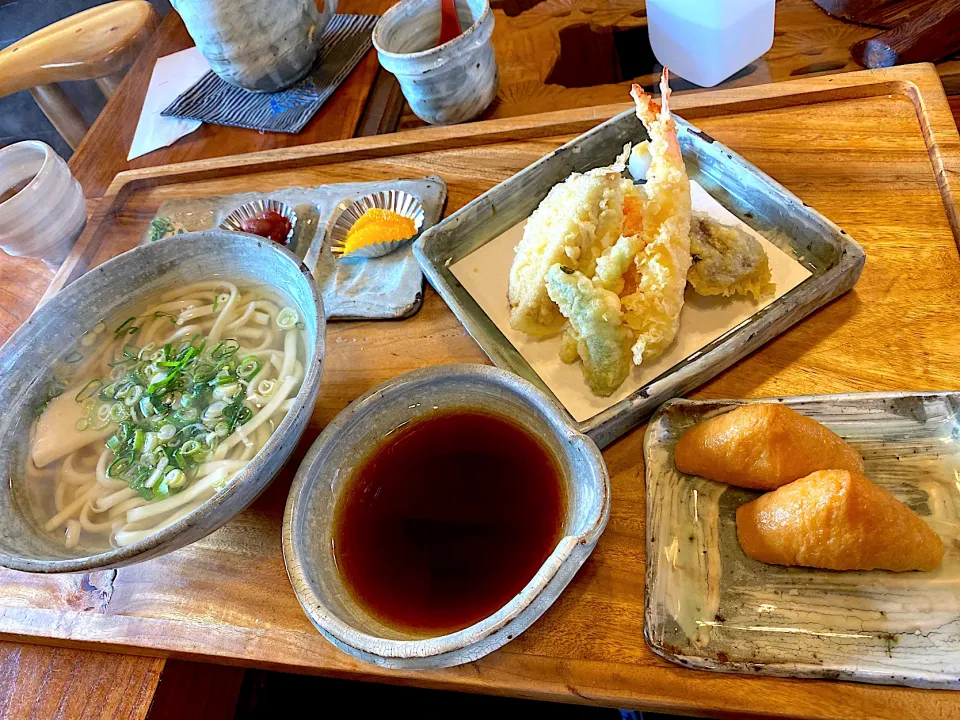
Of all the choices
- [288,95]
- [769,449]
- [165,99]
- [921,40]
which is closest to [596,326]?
[769,449]

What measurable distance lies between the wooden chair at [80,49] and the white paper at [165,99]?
15 cm

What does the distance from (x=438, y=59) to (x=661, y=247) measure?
36.4 inches

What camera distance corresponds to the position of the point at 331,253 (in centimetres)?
168

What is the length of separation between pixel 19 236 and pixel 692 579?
1.96m

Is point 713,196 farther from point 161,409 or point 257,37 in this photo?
point 257,37

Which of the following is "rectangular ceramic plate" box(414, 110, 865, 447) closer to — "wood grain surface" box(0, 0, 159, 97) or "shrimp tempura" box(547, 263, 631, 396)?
"shrimp tempura" box(547, 263, 631, 396)

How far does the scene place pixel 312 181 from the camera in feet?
6.23

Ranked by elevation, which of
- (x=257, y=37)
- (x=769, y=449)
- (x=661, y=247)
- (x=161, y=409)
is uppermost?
(x=257, y=37)

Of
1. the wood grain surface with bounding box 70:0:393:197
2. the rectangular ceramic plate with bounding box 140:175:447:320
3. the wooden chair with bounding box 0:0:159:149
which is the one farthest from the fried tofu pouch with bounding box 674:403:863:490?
the wooden chair with bounding box 0:0:159:149

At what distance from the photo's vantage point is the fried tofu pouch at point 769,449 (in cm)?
105

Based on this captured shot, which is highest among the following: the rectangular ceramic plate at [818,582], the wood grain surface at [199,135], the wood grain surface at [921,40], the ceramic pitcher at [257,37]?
the ceramic pitcher at [257,37]

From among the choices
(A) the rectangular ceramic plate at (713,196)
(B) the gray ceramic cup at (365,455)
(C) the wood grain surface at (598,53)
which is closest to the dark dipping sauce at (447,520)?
(B) the gray ceramic cup at (365,455)

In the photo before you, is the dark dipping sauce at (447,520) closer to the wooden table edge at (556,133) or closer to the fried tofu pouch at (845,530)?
the fried tofu pouch at (845,530)

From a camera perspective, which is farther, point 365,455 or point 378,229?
point 378,229
